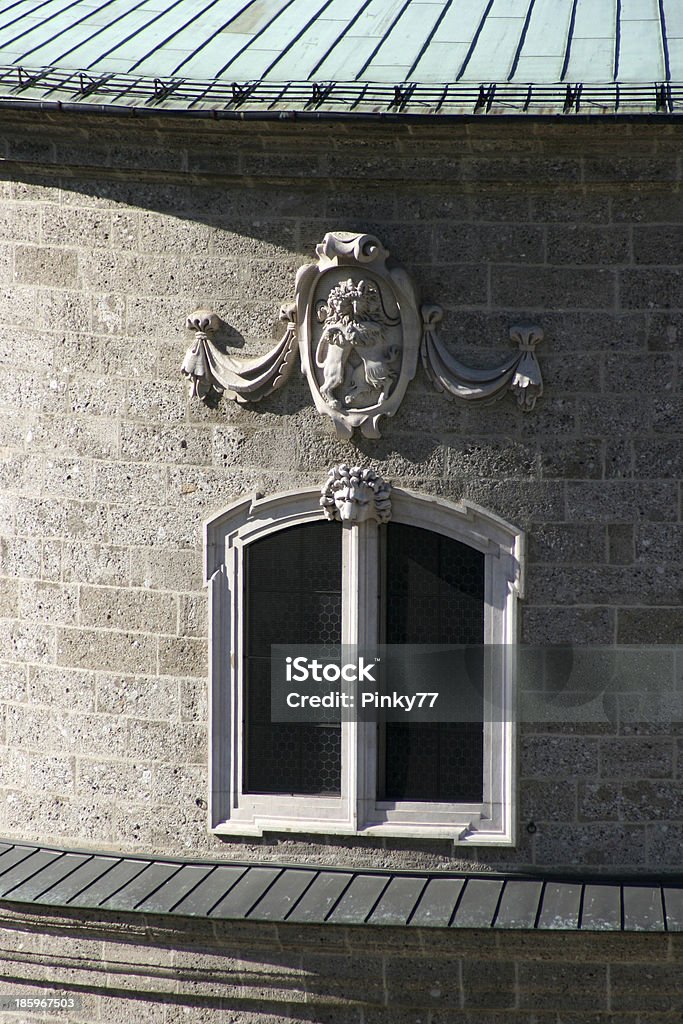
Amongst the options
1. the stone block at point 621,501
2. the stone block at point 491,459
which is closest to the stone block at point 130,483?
the stone block at point 491,459

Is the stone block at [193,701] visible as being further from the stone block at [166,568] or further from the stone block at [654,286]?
the stone block at [654,286]

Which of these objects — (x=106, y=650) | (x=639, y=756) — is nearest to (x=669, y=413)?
(x=639, y=756)

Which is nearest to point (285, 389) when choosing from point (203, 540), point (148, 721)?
point (203, 540)

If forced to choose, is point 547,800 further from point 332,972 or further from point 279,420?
point 279,420

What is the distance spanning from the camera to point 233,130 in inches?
375

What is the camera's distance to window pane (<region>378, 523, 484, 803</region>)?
10.0 m

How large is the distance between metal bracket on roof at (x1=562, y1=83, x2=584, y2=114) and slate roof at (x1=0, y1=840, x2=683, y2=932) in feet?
17.9

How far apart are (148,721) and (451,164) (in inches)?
186

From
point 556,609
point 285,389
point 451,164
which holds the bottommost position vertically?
point 556,609

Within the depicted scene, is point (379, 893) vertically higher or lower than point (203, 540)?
lower

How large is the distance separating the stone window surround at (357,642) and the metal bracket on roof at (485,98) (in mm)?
2728

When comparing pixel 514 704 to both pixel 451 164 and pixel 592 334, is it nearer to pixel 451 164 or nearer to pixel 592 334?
pixel 592 334

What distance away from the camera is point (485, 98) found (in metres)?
9.27

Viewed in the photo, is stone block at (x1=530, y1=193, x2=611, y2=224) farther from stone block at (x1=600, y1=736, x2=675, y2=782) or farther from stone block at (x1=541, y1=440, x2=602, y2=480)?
stone block at (x1=600, y1=736, x2=675, y2=782)
